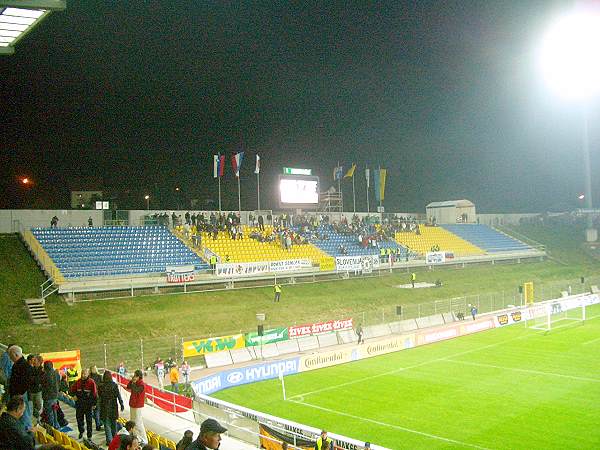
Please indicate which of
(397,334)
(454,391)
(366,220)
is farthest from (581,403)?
(366,220)

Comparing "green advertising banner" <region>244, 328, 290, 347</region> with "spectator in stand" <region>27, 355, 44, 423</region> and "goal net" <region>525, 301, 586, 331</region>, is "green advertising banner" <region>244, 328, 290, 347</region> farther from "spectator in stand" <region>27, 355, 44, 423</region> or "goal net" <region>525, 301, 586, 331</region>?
"spectator in stand" <region>27, 355, 44, 423</region>

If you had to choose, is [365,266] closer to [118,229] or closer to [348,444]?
[118,229]

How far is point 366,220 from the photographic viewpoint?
58344 millimetres

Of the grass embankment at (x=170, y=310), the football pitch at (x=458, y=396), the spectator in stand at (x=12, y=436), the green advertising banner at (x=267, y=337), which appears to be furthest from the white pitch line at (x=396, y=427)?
the spectator in stand at (x=12, y=436)

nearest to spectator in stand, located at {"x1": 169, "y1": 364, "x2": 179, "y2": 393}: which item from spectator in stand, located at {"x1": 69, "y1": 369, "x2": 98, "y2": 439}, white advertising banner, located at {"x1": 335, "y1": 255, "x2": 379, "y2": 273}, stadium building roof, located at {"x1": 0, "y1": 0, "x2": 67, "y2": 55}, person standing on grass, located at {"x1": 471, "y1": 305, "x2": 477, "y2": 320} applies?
spectator in stand, located at {"x1": 69, "y1": 369, "x2": 98, "y2": 439}

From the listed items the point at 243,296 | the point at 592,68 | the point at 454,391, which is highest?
the point at 592,68

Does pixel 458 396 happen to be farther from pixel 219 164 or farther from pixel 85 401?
pixel 219 164

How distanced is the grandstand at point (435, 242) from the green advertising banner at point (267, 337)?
24.3 metres

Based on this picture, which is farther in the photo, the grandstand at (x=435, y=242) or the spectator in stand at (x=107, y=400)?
the grandstand at (x=435, y=242)

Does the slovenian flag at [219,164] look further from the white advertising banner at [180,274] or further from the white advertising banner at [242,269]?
the white advertising banner at [180,274]

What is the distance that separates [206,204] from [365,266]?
82.0 feet

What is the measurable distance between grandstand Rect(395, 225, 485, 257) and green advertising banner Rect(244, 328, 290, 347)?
24309 mm

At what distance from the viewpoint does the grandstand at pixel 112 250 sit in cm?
3544

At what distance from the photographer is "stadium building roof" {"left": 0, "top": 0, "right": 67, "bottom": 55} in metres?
10.5
